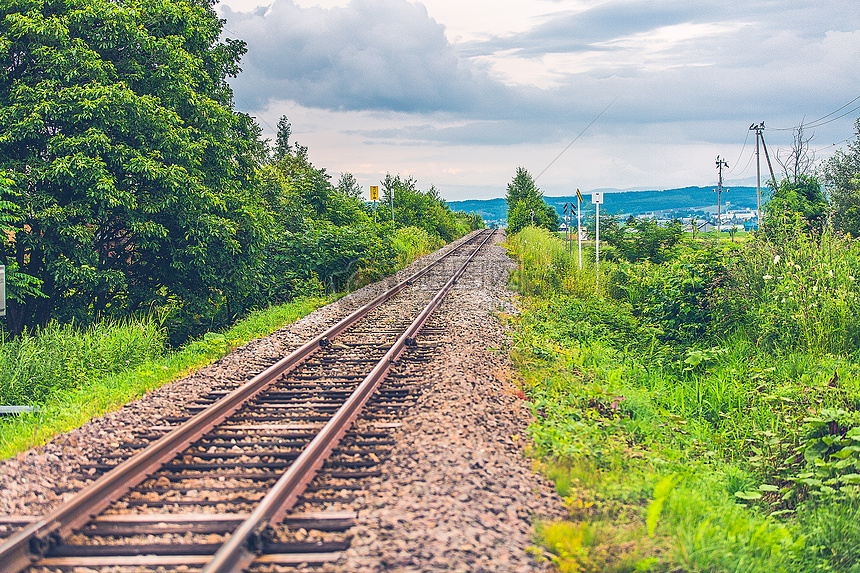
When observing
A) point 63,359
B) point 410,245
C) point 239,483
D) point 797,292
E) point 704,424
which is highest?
point 410,245

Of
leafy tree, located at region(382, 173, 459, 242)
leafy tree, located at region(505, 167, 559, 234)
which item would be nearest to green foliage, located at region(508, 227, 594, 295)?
leafy tree, located at region(382, 173, 459, 242)

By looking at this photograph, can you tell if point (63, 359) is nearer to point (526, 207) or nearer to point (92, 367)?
point (92, 367)

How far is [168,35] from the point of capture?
50.6 ft

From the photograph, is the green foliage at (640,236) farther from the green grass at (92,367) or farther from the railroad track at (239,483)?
the railroad track at (239,483)

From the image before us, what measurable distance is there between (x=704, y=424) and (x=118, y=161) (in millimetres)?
11923

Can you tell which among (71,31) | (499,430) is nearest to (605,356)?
(499,430)

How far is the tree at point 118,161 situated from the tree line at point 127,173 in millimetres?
36

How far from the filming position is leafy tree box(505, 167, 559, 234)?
65.1m

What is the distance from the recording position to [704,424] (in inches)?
287

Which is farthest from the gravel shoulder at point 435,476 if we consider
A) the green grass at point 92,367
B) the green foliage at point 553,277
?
the green foliage at point 553,277

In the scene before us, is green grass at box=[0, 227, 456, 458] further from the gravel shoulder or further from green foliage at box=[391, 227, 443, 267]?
green foliage at box=[391, 227, 443, 267]

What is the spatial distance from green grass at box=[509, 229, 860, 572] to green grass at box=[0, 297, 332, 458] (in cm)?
463

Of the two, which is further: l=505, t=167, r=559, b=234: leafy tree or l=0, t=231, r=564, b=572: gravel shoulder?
l=505, t=167, r=559, b=234: leafy tree

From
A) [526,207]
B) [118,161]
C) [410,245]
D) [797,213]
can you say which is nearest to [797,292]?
[797,213]
